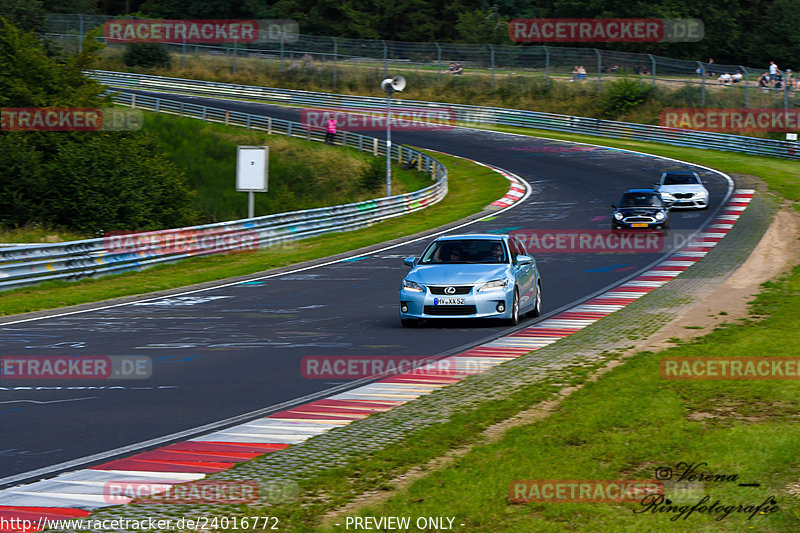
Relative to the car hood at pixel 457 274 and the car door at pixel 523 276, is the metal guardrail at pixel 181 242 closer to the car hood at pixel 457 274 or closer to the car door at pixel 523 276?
the car hood at pixel 457 274

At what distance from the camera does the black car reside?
2844 centimetres

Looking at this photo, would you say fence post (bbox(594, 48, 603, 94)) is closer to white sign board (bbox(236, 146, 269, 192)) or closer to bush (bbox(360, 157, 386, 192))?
bush (bbox(360, 157, 386, 192))

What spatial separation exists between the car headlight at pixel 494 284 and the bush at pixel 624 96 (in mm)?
53489

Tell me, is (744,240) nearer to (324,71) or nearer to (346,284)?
(346,284)

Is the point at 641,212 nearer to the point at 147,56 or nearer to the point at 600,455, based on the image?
the point at 600,455

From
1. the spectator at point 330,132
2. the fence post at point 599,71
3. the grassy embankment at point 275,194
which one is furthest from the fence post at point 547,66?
the spectator at point 330,132

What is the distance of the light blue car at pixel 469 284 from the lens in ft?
48.6

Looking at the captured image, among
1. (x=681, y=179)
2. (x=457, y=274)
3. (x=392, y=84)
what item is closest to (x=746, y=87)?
(x=681, y=179)

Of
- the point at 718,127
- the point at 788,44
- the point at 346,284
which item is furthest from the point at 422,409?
the point at 788,44

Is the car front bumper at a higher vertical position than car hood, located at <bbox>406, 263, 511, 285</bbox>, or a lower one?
lower

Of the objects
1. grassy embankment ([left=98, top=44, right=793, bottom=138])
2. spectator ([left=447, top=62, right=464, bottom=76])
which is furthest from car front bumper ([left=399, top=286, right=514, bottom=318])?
spectator ([left=447, top=62, right=464, bottom=76])

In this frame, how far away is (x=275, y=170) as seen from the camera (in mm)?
52906

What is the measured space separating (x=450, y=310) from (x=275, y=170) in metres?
39.2

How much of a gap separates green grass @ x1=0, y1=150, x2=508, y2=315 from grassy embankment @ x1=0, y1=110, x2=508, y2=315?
21 mm
